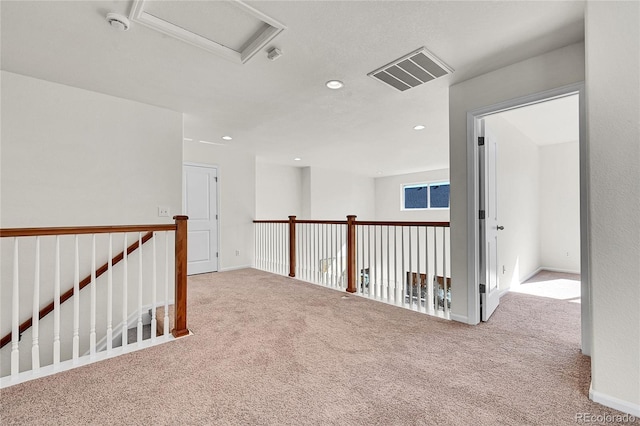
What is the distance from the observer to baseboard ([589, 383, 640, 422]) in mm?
1480

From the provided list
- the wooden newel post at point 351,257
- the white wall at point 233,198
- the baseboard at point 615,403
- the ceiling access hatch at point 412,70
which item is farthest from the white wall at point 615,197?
the white wall at point 233,198

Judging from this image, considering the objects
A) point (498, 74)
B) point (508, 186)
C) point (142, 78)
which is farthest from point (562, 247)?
point (142, 78)

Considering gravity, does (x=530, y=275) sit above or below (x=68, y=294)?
below

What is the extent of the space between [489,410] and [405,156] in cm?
513

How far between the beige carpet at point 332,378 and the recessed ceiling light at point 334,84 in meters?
2.27

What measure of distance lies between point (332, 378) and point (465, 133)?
2.40 m

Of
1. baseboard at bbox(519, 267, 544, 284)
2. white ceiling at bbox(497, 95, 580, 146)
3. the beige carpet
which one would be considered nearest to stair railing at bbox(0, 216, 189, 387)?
the beige carpet

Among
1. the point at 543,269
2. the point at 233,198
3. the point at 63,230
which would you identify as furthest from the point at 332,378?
the point at 543,269

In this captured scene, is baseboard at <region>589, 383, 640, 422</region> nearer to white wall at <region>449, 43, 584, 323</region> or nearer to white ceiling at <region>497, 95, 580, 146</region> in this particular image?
white wall at <region>449, 43, 584, 323</region>

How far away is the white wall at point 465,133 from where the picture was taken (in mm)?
2348

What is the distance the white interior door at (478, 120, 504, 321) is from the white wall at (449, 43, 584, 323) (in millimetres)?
153

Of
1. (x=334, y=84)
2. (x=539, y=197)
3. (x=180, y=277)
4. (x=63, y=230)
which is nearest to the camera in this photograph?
(x=63, y=230)

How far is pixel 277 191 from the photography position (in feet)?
22.7

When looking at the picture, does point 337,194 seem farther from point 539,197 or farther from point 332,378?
point 332,378
